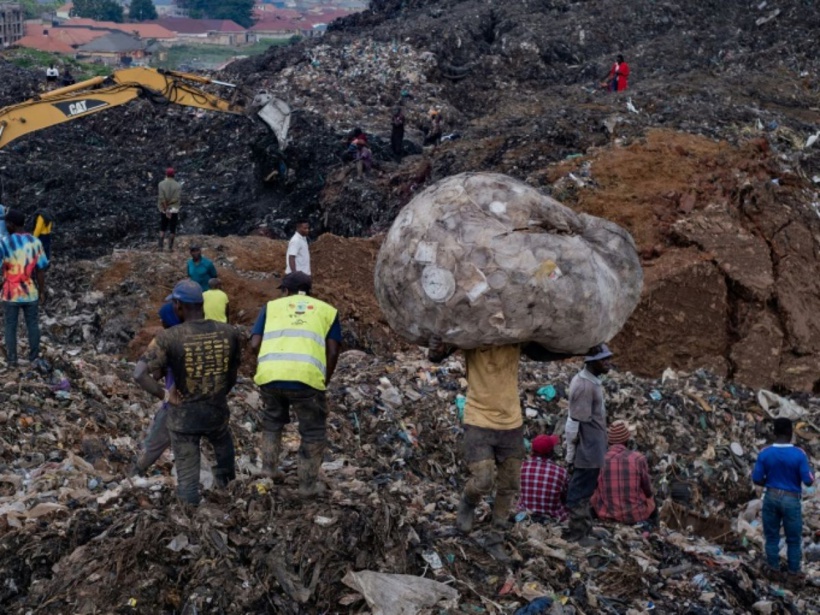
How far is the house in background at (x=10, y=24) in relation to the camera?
64688 millimetres

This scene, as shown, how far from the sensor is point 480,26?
89.6 ft

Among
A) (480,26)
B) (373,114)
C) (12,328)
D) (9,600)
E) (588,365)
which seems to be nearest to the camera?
(9,600)

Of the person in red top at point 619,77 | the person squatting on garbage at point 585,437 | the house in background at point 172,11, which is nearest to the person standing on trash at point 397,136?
the person in red top at point 619,77

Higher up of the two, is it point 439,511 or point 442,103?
point 442,103

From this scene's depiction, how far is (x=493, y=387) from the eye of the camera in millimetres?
5387

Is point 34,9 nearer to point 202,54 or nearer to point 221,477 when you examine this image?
point 202,54

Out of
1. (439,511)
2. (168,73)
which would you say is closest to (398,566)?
(439,511)

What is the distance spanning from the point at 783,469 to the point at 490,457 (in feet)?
7.38

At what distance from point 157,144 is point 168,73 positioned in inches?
222

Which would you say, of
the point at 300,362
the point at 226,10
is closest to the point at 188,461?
the point at 300,362

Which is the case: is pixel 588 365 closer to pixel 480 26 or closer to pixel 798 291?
pixel 798 291

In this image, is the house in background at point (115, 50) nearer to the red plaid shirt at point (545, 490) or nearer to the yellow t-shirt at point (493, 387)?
the red plaid shirt at point (545, 490)

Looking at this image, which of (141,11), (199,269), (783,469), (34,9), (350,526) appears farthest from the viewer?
Result: (141,11)

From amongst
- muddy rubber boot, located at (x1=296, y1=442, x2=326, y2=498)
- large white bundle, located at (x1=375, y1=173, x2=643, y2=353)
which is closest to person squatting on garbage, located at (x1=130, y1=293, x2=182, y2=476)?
muddy rubber boot, located at (x1=296, y1=442, x2=326, y2=498)
